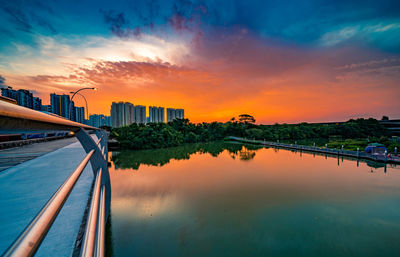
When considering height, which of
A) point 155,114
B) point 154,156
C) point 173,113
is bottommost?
point 154,156

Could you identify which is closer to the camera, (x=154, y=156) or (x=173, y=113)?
(x=154, y=156)

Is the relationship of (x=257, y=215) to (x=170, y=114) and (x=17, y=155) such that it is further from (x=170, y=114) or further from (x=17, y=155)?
(x=170, y=114)

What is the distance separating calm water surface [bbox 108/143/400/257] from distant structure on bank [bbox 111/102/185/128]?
165 feet

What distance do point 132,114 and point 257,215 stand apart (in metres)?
61.1

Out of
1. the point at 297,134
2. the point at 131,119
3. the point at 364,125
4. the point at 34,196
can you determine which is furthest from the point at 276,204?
the point at 131,119

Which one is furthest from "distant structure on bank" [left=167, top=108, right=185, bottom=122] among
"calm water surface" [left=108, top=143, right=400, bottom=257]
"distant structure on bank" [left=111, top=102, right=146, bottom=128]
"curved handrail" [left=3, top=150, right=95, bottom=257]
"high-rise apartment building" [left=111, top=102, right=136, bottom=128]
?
"curved handrail" [left=3, top=150, right=95, bottom=257]

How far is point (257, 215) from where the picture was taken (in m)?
6.60

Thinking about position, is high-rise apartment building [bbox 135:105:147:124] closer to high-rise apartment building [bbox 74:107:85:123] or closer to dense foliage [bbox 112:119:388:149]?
high-rise apartment building [bbox 74:107:85:123]

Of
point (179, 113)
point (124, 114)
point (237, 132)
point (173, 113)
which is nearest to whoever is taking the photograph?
point (237, 132)

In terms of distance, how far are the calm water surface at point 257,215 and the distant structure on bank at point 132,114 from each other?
50334 millimetres

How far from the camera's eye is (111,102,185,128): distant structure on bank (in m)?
56.8

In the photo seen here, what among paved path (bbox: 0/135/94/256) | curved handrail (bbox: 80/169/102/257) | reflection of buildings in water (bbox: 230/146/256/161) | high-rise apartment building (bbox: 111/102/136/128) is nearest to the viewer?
curved handrail (bbox: 80/169/102/257)

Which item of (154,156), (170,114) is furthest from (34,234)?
(170,114)

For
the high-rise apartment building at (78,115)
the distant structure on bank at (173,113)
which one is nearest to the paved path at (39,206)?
the high-rise apartment building at (78,115)
